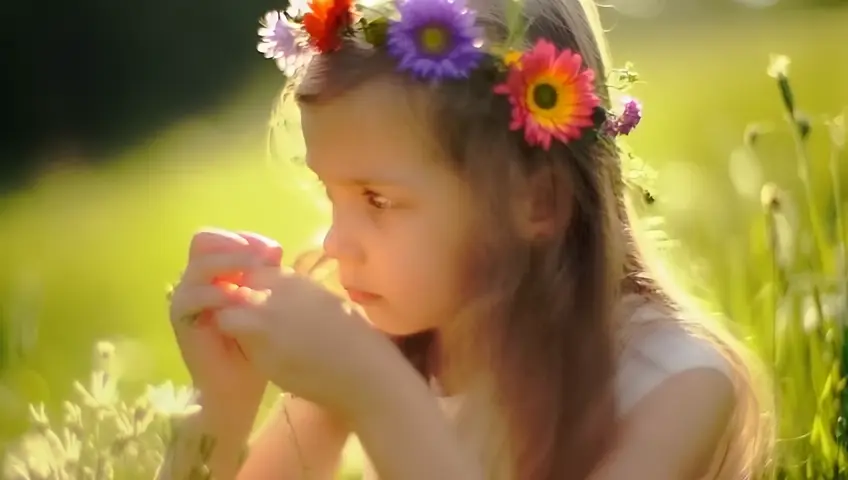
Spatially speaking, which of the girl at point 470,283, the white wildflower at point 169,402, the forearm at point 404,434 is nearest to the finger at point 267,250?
the girl at point 470,283

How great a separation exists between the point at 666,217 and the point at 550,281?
0.53 m

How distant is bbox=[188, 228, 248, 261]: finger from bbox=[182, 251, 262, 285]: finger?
1cm

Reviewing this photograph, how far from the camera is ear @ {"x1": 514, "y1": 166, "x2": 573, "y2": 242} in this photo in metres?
0.82

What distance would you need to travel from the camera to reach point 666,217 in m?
1.33

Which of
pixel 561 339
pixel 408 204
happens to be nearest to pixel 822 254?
pixel 561 339

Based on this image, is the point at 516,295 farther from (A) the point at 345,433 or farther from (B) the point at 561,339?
(A) the point at 345,433

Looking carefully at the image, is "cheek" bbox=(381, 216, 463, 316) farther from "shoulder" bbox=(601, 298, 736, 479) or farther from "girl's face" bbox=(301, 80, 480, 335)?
"shoulder" bbox=(601, 298, 736, 479)

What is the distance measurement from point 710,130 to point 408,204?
2.77 ft

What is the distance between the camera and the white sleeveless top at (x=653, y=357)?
A: 0.83 meters

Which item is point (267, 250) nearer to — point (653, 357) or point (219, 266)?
point (219, 266)

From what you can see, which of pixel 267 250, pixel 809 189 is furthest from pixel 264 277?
pixel 809 189

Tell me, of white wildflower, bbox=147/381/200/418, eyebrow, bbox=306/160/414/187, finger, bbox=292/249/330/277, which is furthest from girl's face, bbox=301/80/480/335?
white wildflower, bbox=147/381/200/418

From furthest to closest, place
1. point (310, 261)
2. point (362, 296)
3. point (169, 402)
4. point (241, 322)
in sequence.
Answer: point (310, 261)
point (362, 296)
point (241, 322)
point (169, 402)

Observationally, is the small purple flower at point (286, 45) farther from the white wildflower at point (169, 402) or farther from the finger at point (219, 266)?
the white wildflower at point (169, 402)
